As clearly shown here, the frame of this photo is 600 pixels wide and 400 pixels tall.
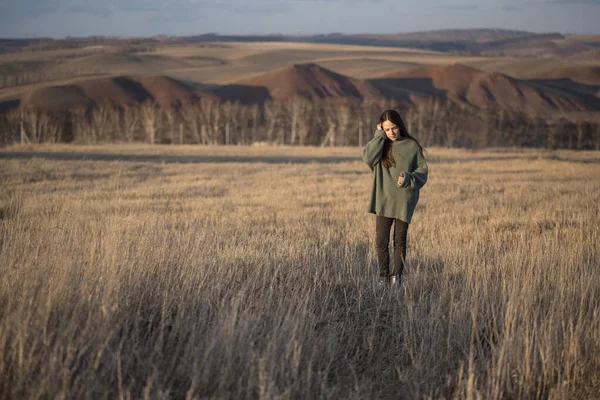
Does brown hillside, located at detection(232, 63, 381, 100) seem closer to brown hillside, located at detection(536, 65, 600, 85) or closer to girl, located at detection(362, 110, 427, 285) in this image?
brown hillside, located at detection(536, 65, 600, 85)

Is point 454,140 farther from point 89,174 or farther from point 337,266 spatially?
point 337,266

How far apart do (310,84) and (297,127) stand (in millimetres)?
44791

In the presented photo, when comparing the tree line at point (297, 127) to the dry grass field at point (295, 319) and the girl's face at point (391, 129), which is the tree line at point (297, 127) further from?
the girl's face at point (391, 129)

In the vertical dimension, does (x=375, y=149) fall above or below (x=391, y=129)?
below

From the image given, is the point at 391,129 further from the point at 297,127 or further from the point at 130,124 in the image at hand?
the point at 297,127

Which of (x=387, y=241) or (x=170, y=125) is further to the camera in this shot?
(x=170, y=125)

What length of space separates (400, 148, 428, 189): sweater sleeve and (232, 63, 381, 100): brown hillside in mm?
119074

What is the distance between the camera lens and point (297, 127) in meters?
88.8

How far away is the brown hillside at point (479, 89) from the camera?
12662cm

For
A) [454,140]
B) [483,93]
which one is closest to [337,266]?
[454,140]

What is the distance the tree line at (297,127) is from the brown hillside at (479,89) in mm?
39743

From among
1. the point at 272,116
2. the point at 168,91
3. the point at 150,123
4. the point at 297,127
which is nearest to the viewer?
the point at 150,123

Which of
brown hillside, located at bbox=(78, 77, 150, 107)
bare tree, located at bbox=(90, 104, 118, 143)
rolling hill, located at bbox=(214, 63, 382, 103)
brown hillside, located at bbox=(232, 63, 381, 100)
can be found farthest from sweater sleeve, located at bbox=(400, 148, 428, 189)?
brown hillside, located at bbox=(232, 63, 381, 100)

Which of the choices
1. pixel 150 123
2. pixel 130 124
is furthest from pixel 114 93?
pixel 150 123
